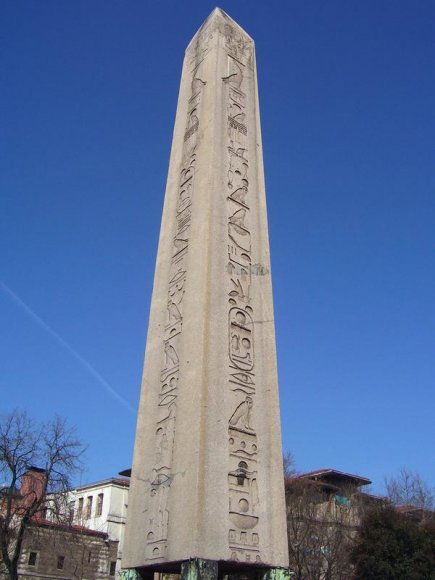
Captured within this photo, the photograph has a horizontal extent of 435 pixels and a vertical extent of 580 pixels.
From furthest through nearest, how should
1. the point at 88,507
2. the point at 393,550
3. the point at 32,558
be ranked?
the point at 88,507
the point at 32,558
the point at 393,550

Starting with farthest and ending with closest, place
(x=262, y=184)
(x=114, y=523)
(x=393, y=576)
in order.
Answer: (x=114, y=523) < (x=393, y=576) < (x=262, y=184)

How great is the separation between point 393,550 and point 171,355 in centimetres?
1428

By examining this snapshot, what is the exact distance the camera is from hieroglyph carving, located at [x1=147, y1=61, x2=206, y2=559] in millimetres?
5539

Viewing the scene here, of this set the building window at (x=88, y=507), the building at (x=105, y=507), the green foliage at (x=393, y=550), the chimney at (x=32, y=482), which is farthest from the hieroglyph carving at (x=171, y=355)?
the building window at (x=88, y=507)

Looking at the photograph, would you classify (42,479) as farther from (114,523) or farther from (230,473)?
(230,473)

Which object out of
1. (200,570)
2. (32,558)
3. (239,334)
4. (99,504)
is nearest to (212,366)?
(239,334)

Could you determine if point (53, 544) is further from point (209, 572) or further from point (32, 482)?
point (209, 572)

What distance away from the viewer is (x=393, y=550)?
58.4 ft

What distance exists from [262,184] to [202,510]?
4.26 meters

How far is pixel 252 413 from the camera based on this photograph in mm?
5992

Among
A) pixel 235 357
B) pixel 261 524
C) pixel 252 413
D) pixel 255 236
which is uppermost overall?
pixel 255 236

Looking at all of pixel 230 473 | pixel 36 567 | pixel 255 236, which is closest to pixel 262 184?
pixel 255 236

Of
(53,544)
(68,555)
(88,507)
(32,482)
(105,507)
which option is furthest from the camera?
(88,507)

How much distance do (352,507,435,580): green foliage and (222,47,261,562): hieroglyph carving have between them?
547 inches
